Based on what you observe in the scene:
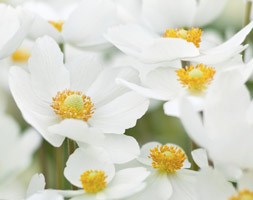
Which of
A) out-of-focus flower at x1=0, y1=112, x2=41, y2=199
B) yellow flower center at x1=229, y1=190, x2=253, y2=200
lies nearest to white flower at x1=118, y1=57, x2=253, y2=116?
yellow flower center at x1=229, y1=190, x2=253, y2=200

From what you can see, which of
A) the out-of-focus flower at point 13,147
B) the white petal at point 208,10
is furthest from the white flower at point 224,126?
the out-of-focus flower at point 13,147

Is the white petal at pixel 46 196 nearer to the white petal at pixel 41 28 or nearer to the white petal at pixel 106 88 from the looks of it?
the white petal at pixel 106 88

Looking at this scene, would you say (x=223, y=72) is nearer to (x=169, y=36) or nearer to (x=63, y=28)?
(x=169, y=36)

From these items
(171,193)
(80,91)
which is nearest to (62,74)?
(80,91)

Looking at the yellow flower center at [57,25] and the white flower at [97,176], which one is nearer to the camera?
the white flower at [97,176]

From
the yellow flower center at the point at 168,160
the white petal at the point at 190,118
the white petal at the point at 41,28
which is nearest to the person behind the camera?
the white petal at the point at 190,118

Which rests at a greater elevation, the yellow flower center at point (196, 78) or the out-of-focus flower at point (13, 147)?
the yellow flower center at point (196, 78)
